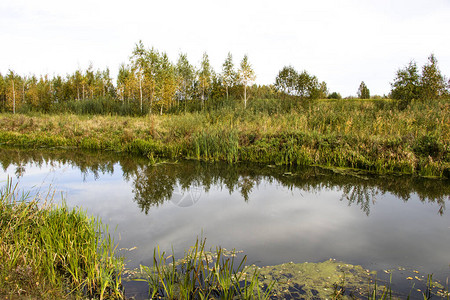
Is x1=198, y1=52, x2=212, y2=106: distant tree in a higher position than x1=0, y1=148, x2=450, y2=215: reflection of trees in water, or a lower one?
higher

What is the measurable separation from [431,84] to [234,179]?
17.5 metres

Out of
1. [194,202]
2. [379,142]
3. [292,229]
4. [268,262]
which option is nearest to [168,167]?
[194,202]

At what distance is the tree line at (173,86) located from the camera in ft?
62.1

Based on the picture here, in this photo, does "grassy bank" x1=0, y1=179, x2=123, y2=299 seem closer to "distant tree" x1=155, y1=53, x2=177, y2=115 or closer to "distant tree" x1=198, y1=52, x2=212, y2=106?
"distant tree" x1=155, y1=53, x2=177, y2=115

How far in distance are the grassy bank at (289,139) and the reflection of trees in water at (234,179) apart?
2.49 ft

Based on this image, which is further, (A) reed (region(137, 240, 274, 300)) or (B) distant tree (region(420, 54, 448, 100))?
(B) distant tree (region(420, 54, 448, 100))

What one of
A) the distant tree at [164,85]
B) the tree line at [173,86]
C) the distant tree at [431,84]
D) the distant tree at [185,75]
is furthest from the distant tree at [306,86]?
the distant tree at [185,75]

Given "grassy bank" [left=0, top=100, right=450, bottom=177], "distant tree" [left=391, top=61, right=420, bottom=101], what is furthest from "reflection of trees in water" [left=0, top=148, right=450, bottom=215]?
"distant tree" [left=391, top=61, right=420, bottom=101]

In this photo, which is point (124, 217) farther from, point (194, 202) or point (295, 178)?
point (295, 178)

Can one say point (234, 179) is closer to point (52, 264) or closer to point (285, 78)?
point (52, 264)

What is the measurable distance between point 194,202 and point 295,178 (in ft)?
11.4

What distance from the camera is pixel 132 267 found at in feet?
11.5

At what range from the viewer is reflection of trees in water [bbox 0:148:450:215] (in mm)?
6746

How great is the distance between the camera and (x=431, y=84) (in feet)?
61.2
